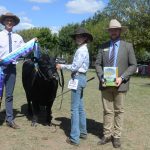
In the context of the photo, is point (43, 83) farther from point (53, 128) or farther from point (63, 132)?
point (63, 132)

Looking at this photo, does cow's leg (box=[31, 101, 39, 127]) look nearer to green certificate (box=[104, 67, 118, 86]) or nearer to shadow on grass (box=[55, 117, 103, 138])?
shadow on grass (box=[55, 117, 103, 138])

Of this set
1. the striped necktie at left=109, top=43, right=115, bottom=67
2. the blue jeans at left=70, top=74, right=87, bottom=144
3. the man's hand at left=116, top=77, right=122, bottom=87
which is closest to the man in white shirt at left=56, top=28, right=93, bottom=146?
the blue jeans at left=70, top=74, right=87, bottom=144

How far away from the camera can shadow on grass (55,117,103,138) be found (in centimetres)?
802

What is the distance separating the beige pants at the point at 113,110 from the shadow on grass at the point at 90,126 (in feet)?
2.12

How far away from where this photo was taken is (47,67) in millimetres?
8133

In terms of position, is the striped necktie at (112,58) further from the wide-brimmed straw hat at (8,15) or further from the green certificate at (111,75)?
the wide-brimmed straw hat at (8,15)

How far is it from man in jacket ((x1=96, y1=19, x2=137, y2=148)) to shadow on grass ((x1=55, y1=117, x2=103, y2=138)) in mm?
752

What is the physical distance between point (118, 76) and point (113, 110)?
71 centimetres

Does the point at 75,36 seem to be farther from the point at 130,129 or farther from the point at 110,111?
the point at 130,129

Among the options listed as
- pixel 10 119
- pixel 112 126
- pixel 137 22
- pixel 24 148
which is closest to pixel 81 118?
pixel 112 126

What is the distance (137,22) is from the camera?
36531 mm

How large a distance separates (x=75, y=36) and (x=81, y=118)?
1.63 m

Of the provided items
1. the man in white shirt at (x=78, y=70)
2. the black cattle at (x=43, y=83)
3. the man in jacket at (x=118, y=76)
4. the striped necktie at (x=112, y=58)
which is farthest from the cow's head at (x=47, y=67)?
the striped necktie at (x=112, y=58)

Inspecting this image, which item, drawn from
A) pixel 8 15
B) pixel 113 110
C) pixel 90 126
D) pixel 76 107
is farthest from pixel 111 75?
pixel 8 15
